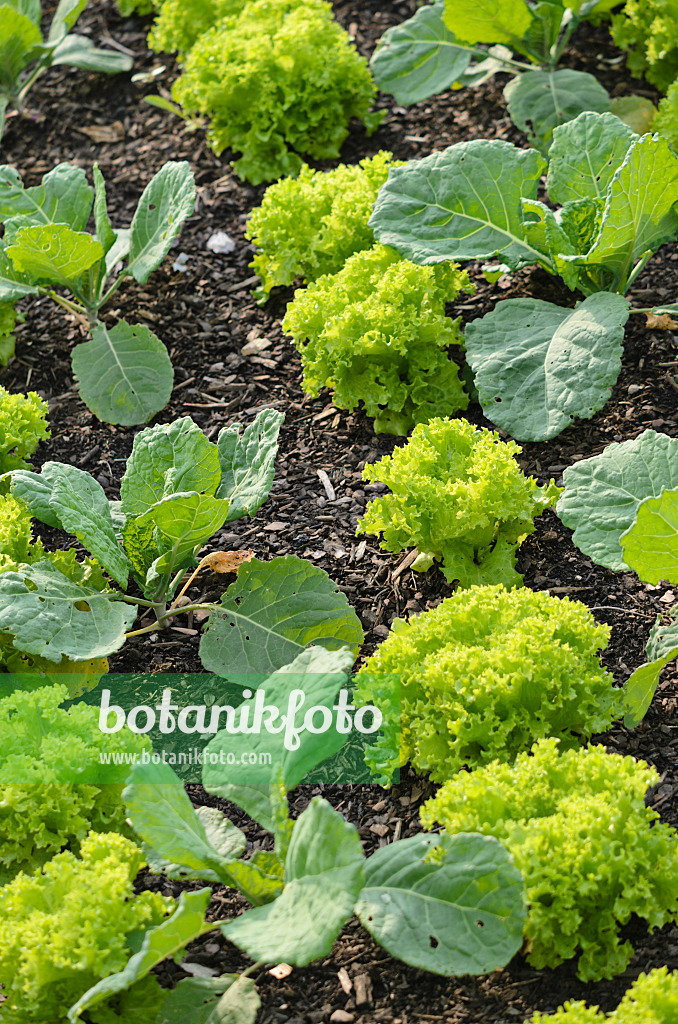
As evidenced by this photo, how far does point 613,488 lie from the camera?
9.75 feet

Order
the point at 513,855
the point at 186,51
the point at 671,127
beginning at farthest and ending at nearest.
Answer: the point at 186,51 < the point at 671,127 < the point at 513,855

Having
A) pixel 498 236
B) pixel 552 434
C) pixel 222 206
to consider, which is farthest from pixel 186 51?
pixel 552 434

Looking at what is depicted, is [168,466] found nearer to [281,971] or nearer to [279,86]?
[281,971]

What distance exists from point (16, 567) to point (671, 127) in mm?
3370

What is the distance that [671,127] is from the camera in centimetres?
427

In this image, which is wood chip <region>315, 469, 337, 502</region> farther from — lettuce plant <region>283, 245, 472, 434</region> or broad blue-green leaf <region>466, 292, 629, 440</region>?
broad blue-green leaf <region>466, 292, 629, 440</region>

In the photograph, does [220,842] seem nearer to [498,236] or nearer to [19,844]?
[19,844]

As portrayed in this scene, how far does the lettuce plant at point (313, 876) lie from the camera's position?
6.88 feet

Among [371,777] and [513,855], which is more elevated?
[513,855]

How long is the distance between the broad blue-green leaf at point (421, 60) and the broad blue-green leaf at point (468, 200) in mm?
1148

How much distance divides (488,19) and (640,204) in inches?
65.1

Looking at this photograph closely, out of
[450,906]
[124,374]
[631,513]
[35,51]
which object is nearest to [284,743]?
[450,906]

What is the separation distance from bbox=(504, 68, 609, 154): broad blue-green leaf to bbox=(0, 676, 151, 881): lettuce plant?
137 inches

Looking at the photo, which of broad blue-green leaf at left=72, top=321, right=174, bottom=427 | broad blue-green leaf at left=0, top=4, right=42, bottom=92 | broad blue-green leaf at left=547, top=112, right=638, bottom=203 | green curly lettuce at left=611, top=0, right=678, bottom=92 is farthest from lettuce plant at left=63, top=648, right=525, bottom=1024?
broad blue-green leaf at left=0, top=4, right=42, bottom=92
